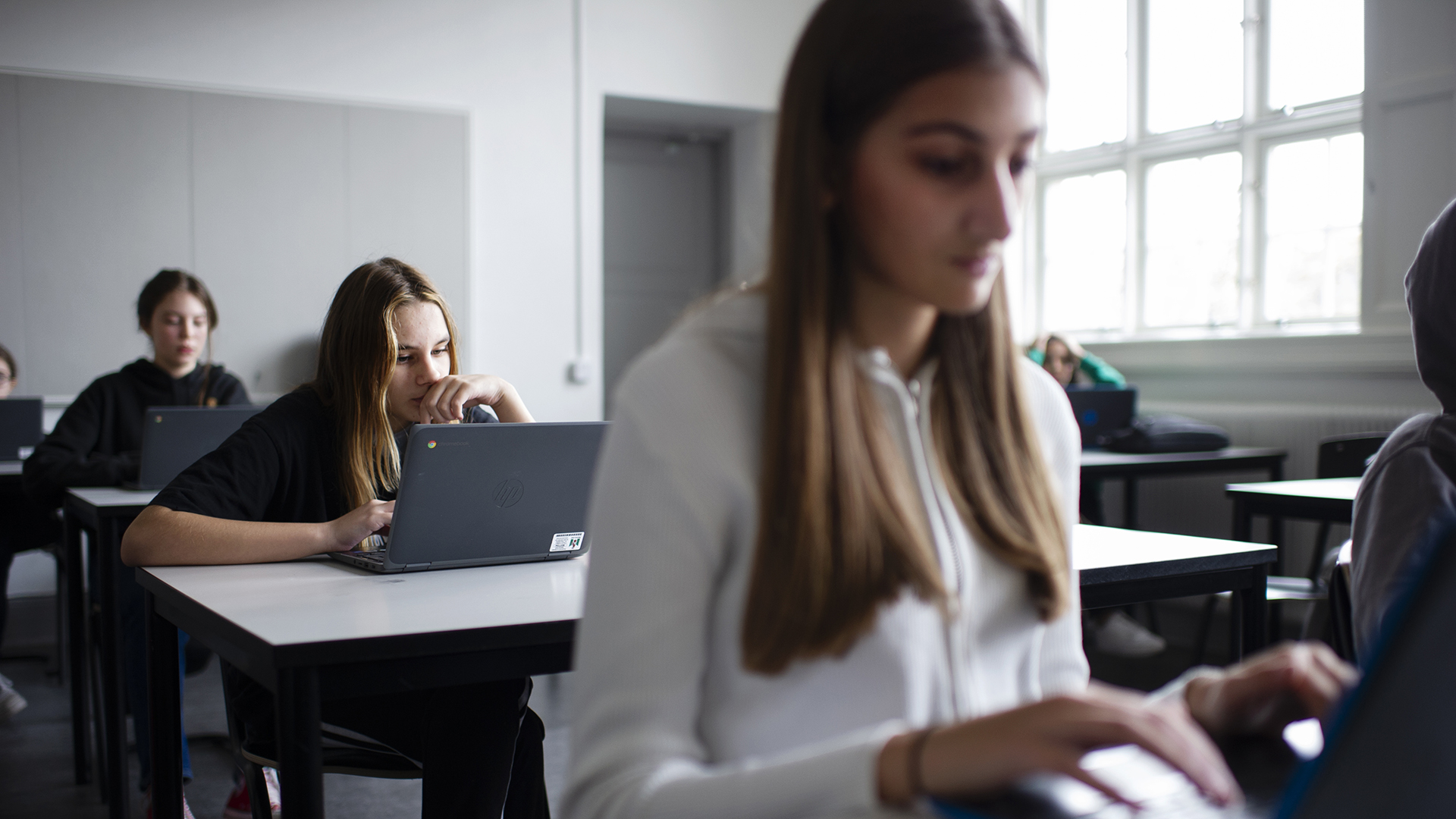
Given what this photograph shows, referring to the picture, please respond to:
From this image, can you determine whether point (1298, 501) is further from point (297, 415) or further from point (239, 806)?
point (239, 806)

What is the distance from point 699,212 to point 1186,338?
8.84 ft

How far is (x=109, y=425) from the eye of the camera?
3248mm

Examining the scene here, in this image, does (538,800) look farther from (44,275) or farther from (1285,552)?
(44,275)

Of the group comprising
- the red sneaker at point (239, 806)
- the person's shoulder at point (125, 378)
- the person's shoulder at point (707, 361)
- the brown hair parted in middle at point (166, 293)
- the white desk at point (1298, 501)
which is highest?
the brown hair parted in middle at point (166, 293)

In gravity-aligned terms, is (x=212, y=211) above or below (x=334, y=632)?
above

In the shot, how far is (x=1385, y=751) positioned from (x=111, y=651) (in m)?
2.34

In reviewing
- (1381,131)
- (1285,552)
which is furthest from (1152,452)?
(1381,131)

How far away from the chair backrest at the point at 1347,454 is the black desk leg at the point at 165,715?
2.76 metres

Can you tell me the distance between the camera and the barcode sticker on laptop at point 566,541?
1631mm

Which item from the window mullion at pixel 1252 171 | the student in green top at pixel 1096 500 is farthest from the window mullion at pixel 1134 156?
the window mullion at pixel 1252 171

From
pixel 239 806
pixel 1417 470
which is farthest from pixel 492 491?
pixel 239 806

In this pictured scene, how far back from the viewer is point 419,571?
1543 mm

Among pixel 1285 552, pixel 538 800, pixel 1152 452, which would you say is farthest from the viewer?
pixel 1285 552

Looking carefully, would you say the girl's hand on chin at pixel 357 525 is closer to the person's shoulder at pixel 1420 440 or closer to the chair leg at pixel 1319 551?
the person's shoulder at pixel 1420 440
